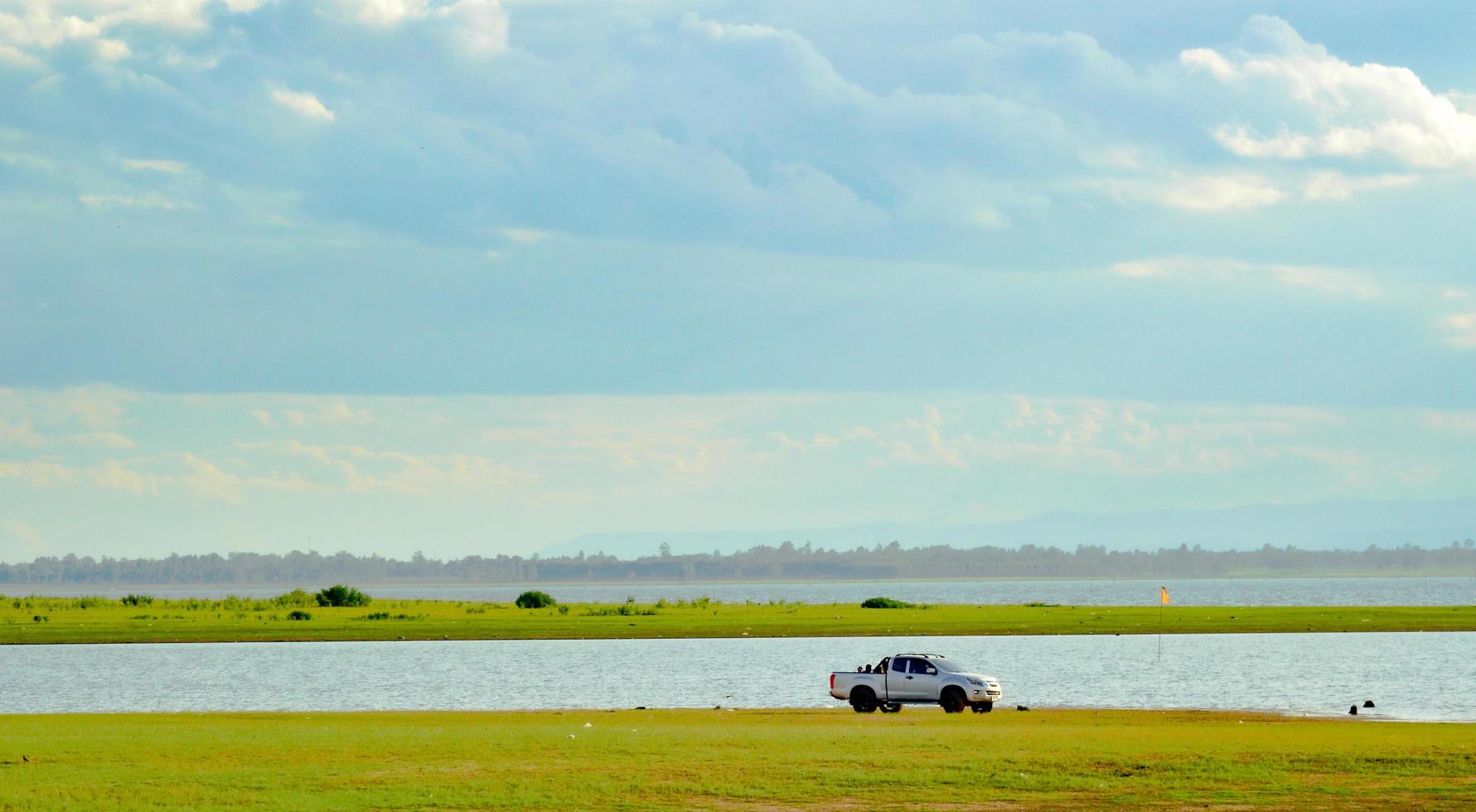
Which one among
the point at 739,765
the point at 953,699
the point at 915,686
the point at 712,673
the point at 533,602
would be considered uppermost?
the point at 533,602

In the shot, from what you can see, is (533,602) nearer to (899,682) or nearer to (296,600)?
(296,600)

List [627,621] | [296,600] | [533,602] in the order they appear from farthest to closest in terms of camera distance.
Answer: [296,600], [533,602], [627,621]

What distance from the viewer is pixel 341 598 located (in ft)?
512

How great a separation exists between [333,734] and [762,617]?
97.3m

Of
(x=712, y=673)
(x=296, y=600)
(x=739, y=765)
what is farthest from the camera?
(x=296, y=600)

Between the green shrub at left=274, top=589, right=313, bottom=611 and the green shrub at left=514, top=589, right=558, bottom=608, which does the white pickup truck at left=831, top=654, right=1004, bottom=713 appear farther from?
the green shrub at left=274, top=589, right=313, bottom=611

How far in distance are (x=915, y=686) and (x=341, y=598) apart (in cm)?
11691

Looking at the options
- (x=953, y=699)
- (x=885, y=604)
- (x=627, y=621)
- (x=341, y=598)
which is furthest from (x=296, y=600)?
(x=953, y=699)

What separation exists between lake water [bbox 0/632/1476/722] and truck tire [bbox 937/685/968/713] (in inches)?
359

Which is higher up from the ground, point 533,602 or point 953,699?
point 533,602

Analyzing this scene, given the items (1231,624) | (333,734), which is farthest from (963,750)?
(1231,624)

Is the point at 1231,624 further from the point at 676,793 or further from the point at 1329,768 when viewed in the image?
the point at 676,793

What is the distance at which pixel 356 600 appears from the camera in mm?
156250

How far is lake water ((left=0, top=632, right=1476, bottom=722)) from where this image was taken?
61.8 metres
